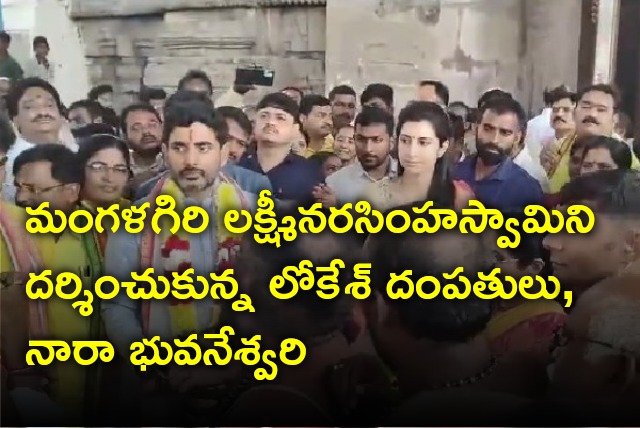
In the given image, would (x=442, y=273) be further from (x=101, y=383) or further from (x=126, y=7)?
(x=126, y=7)

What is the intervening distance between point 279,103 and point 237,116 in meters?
0.11

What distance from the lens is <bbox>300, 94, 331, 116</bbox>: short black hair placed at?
6.39 feet

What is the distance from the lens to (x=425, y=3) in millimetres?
1992

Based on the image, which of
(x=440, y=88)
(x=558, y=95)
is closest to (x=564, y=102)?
(x=558, y=95)

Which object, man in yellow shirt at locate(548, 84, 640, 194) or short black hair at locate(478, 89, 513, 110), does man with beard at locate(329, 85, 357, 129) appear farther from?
man in yellow shirt at locate(548, 84, 640, 194)

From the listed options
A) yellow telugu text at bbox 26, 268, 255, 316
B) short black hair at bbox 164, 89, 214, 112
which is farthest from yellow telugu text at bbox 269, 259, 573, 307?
short black hair at bbox 164, 89, 214, 112

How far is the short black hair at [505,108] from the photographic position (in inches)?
76.5

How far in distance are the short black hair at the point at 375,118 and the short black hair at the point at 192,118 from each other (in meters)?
0.35

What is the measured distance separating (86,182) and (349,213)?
0.65m

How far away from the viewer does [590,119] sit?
6.44 ft

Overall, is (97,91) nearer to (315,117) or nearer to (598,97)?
(315,117)

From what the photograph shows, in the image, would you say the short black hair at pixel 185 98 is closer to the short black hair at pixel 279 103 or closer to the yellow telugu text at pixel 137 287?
the short black hair at pixel 279 103

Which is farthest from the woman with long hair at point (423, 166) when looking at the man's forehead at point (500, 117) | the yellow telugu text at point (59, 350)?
the yellow telugu text at point (59, 350)

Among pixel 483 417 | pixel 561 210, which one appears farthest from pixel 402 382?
pixel 561 210
